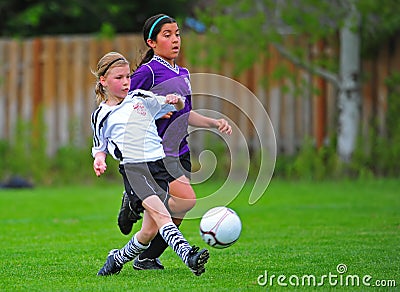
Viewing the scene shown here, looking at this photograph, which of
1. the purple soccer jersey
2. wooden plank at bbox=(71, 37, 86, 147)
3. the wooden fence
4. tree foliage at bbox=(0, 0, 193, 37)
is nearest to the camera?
the purple soccer jersey

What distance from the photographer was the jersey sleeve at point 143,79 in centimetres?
620

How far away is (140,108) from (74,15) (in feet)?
43.8

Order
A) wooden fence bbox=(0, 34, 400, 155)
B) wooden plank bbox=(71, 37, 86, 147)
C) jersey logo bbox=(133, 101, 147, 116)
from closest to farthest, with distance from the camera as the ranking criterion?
jersey logo bbox=(133, 101, 147, 116), wooden fence bbox=(0, 34, 400, 155), wooden plank bbox=(71, 37, 86, 147)

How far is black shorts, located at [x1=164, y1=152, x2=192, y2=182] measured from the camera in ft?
20.1

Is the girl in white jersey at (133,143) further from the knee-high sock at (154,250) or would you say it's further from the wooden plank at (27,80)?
the wooden plank at (27,80)

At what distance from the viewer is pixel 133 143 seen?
5.95m

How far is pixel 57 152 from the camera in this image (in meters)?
15.6

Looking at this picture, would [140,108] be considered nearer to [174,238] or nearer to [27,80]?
[174,238]

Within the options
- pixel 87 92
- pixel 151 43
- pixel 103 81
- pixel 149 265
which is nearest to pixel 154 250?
pixel 149 265

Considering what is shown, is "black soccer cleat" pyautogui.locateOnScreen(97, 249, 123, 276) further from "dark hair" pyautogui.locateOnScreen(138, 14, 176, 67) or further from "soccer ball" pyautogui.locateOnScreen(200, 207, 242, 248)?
"dark hair" pyautogui.locateOnScreen(138, 14, 176, 67)

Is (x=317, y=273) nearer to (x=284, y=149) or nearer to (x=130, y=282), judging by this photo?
(x=130, y=282)

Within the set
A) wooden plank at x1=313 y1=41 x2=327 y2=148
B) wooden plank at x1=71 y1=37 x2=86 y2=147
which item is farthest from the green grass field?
wooden plank at x1=71 y1=37 x2=86 y2=147

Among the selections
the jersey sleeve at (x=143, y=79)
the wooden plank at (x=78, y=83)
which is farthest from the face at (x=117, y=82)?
the wooden plank at (x=78, y=83)

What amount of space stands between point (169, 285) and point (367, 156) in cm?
906
